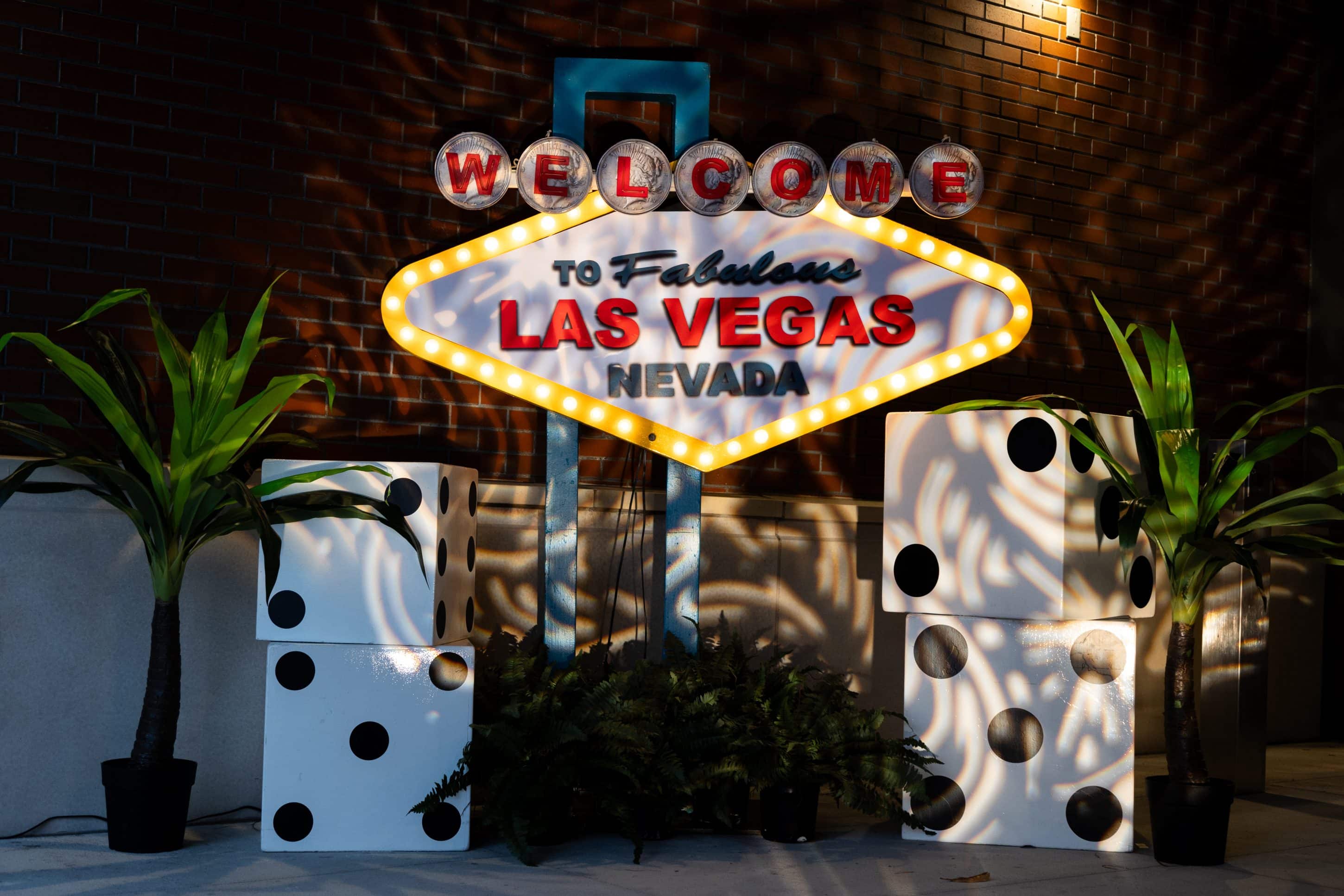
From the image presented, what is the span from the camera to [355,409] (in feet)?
12.5

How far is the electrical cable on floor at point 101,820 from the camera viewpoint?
3287 mm

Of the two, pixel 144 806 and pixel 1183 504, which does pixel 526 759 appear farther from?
pixel 1183 504

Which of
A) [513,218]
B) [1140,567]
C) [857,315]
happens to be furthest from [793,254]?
[1140,567]

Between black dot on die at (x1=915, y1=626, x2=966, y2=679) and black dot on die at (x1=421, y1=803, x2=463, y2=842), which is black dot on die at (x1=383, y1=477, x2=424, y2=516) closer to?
black dot on die at (x1=421, y1=803, x2=463, y2=842)

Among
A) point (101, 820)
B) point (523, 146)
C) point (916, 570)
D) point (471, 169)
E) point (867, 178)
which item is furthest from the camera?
point (523, 146)

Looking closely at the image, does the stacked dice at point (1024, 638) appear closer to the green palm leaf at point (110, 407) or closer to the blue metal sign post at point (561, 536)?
the blue metal sign post at point (561, 536)

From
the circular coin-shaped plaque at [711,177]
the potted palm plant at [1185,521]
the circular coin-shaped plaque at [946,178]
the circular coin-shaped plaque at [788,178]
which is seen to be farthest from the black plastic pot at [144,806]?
the circular coin-shaped plaque at [946,178]

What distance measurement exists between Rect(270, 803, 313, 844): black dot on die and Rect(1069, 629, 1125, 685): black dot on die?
6.76 ft

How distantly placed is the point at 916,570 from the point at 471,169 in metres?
1.74

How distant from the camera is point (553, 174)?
362cm

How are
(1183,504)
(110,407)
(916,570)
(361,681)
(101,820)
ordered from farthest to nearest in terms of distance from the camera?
(916,570) < (101,820) < (1183,504) < (361,681) < (110,407)

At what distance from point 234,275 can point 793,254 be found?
5.66 feet

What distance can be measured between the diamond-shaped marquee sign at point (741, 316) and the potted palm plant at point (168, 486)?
0.95 metres

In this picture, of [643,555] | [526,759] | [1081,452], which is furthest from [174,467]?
[1081,452]
